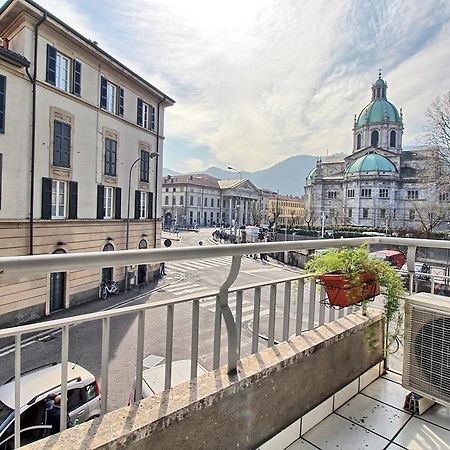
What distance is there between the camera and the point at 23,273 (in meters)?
0.71

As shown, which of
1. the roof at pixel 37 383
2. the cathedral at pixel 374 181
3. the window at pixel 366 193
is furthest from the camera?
the window at pixel 366 193

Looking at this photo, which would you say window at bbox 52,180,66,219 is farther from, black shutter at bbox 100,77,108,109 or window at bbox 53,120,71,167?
black shutter at bbox 100,77,108,109

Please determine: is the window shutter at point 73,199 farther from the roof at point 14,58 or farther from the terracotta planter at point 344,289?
the terracotta planter at point 344,289

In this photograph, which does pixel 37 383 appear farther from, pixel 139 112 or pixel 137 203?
pixel 139 112

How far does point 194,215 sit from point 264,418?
2259 inches

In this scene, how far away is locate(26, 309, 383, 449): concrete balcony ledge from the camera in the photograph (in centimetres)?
94

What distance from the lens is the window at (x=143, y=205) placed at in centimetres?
1798

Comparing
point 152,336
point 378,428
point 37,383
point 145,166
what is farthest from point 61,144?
point 378,428

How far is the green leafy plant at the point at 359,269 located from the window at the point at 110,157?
1550 cm

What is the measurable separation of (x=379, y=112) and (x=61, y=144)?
47400mm

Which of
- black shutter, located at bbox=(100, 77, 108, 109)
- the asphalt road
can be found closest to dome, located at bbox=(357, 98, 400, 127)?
the asphalt road

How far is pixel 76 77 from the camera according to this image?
13.7 meters

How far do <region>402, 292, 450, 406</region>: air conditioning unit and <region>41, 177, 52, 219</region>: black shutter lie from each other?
13.4m

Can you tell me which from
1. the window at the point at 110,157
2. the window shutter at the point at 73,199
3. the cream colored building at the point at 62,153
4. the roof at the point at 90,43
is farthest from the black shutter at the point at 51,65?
the window shutter at the point at 73,199
